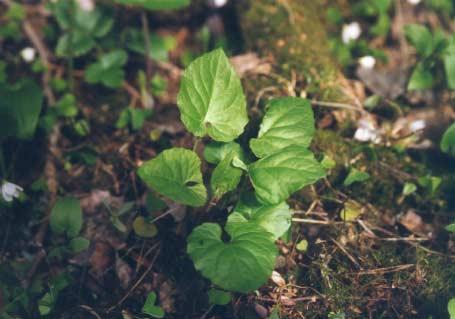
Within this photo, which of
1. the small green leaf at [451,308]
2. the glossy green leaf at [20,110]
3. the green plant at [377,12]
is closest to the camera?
the small green leaf at [451,308]

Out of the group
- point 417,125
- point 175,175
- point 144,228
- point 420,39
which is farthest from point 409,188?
point 144,228

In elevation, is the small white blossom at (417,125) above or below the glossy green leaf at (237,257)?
below

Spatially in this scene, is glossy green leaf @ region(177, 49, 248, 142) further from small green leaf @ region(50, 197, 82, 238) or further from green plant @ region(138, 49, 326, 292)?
small green leaf @ region(50, 197, 82, 238)

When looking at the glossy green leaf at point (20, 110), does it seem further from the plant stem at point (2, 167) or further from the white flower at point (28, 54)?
the white flower at point (28, 54)

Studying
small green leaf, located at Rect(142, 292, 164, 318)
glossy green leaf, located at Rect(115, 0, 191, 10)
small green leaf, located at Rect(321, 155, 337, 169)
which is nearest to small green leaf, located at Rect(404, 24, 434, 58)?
small green leaf, located at Rect(321, 155, 337, 169)

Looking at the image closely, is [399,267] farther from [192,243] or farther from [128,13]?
[128,13]

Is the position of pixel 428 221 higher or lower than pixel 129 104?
lower

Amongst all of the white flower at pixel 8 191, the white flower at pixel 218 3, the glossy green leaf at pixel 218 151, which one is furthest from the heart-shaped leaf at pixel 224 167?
the white flower at pixel 218 3

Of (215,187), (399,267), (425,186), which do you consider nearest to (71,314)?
(215,187)

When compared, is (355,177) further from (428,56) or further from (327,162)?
(428,56)
